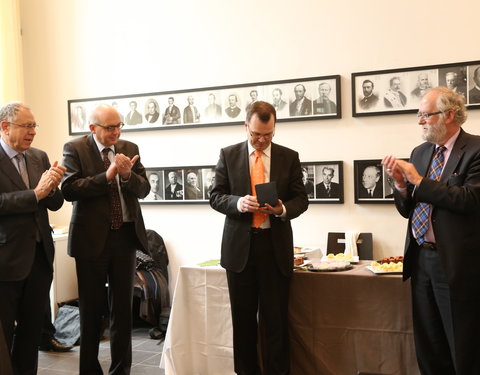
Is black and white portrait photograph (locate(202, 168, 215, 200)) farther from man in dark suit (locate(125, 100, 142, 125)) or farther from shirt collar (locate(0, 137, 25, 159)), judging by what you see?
shirt collar (locate(0, 137, 25, 159))

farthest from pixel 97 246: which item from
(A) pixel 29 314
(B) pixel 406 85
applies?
(B) pixel 406 85

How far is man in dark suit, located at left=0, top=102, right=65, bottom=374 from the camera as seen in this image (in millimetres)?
3080

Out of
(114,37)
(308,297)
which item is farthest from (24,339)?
(114,37)

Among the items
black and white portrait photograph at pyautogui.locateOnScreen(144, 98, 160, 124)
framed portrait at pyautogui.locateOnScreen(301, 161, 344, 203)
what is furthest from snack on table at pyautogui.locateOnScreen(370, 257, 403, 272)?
black and white portrait photograph at pyautogui.locateOnScreen(144, 98, 160, 124)

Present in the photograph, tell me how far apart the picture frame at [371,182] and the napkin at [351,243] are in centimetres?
29

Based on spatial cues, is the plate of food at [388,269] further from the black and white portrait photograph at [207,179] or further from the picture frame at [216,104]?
the black and white portrait photograph at [207,179]

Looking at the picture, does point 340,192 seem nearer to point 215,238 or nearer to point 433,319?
point 215,238

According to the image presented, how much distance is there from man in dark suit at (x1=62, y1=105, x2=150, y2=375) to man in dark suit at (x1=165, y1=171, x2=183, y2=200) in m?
2.12

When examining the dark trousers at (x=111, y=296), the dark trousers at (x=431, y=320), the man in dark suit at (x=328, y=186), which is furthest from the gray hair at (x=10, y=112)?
the man in dark suit at (x=328, y=186)

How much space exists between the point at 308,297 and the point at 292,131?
2.01m

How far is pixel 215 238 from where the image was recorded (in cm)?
550

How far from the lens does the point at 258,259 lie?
3293 mm

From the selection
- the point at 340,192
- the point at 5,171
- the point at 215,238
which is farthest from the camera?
the point at 215,238

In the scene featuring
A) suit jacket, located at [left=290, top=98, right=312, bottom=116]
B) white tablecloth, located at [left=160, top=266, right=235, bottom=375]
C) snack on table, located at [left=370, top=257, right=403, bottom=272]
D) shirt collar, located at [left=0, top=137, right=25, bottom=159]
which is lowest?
white tablecloth, located at [left=160, top=266, right=235, bottom=375]
